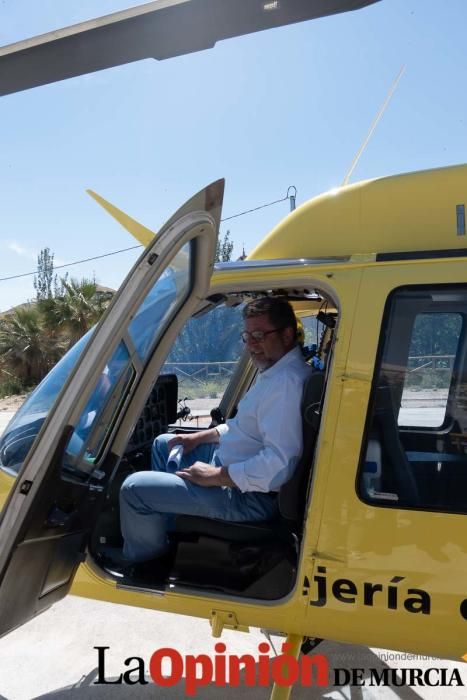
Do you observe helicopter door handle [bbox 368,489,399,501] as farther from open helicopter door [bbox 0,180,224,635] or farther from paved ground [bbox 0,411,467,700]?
paved ground [bbox 0,411,467,700]

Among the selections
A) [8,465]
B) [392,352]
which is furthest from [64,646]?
[392,352]

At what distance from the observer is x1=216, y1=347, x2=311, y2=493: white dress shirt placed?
7.31 ft

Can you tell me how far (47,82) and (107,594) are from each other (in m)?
2.27

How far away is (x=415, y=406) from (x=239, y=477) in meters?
0.85

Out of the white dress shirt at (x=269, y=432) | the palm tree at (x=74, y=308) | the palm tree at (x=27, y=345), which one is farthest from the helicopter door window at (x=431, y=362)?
the palm tree at (x=27, y=345)

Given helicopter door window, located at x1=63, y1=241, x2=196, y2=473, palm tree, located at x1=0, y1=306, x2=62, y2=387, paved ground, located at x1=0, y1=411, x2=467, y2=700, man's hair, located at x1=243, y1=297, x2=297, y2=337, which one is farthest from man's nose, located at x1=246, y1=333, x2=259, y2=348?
palm tree, located at x1=0, y1=306, x2=62, y2=387

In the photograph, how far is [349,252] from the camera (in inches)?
91.3

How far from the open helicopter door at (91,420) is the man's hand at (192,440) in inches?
22.8

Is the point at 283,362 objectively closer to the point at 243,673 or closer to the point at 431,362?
the point at 431,362

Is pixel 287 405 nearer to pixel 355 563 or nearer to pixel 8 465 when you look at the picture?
pixel 355 563

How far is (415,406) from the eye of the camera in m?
2.28

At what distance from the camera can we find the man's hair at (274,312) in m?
2.65

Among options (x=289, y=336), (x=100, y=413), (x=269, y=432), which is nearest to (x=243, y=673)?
(x=269, y=432)

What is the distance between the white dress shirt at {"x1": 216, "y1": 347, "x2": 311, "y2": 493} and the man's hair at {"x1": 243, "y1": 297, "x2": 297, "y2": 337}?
0.57 feet
